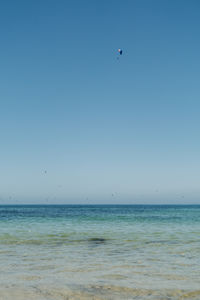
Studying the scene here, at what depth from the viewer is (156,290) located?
987 centimetres

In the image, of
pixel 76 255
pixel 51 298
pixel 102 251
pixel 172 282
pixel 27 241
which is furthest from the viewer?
pixel 27 241

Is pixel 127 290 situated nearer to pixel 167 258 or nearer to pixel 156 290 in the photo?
pixel 156 290

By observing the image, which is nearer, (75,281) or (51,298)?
(51,298)

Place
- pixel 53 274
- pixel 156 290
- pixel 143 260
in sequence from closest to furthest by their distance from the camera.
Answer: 1. pixel 156 290
2. pixel 53 274
3. pixel 143 260

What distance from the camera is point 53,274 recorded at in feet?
39.4

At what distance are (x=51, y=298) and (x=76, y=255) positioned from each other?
7598mm

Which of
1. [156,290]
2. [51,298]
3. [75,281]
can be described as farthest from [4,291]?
[156,290]

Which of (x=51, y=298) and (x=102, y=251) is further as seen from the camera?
(x=102, y=251)

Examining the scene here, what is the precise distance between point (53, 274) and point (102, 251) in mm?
5983

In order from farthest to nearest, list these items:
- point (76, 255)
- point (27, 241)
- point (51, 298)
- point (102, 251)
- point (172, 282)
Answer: point (27, 241)
point (102, 251)
point (76, 255)
point (172, 282)
point (51, 298)

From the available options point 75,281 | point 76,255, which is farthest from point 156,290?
point 76,255

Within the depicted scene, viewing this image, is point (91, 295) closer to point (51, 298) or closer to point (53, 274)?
point (51, 298)

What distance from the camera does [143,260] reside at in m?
14.9

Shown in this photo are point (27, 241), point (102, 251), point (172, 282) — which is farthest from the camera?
point (27, 241)
